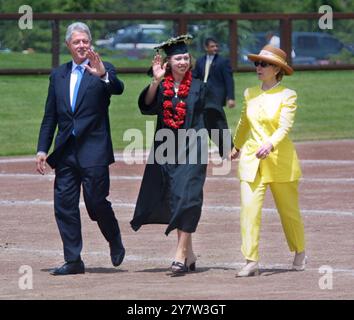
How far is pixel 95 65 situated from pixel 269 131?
4.83 feet

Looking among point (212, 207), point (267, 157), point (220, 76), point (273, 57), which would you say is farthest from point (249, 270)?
point (220, 76)

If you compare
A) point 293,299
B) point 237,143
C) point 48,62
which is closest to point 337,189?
point 237,143

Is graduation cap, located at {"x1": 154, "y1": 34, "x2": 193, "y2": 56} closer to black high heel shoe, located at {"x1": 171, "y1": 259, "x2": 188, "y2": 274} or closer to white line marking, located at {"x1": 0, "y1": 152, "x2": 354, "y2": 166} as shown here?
black high heel shoe, located at {"x1": 171, "y1": 259, "x2": 188, "y2": 274}

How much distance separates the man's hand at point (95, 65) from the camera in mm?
10562

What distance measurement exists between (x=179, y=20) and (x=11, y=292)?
80.8 feet

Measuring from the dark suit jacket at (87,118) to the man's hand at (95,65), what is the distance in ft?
0.32

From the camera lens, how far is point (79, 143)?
1076 centimetres

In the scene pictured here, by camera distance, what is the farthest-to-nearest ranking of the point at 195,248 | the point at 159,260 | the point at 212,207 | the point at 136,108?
the point at 136,108
the point at 212,207
the point at 195,248
the point at 159,260

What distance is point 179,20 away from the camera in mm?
33844

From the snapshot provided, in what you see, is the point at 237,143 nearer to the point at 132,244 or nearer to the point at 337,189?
the point at 132,244

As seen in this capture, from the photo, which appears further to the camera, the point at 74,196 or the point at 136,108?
the point at 136,108

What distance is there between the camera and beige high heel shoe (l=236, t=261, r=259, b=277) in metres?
10.4

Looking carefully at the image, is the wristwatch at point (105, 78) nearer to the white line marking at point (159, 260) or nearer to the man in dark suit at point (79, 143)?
the man in dark suit at point (79, 143)

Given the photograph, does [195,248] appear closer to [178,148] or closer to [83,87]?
[178,148]
